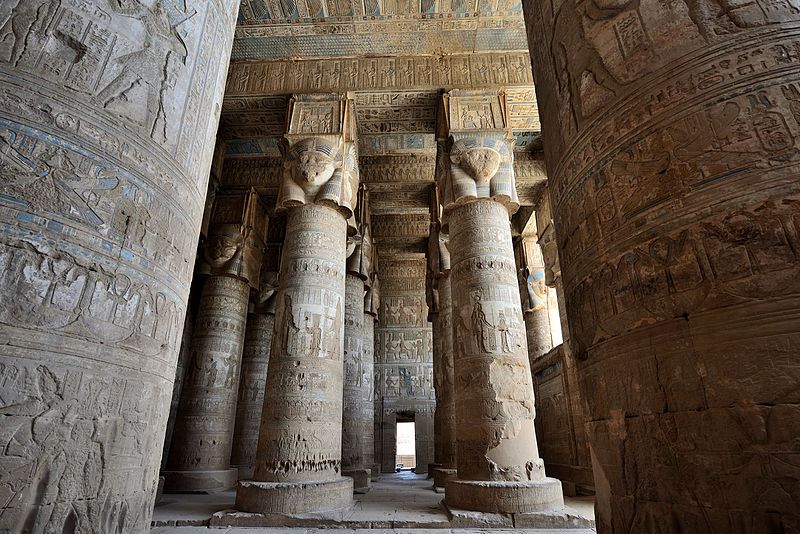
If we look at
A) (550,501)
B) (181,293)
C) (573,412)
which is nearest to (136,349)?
(181,293)

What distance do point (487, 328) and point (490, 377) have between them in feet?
2.10

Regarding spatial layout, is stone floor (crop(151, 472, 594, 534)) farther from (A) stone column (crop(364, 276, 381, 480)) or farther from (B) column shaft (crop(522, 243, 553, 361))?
(B) column shaft (crop(522, 243, 553, 361))

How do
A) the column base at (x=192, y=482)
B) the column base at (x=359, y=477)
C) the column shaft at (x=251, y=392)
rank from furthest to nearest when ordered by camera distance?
the column shaft at (x=251, y=392)
the column base at (x=359, y=477)
the column base at (x=192, y=482)

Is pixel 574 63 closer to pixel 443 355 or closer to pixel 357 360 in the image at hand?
pixel 443 355

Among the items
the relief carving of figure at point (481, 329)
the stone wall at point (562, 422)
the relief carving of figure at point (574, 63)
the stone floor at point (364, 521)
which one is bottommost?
the stone floor at point (364, 521)

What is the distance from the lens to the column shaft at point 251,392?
9900mm

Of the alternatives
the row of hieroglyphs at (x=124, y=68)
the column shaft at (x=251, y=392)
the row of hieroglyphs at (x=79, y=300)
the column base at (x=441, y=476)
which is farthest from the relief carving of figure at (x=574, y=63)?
the column shaft at (x=251, y=392)

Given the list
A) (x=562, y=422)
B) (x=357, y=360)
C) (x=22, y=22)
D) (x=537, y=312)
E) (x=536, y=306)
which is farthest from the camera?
(x=537, y=312)

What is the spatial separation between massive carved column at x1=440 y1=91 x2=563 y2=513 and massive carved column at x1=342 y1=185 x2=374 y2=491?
127 inches

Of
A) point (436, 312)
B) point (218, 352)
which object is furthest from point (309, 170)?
point (436, 312)

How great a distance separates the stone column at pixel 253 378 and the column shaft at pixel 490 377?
505cm

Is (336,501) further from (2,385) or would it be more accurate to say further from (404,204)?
(404,204)

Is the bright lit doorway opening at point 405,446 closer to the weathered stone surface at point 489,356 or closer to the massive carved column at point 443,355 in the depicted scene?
the massive carved column at point 443,355

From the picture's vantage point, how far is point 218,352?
8.48 m
